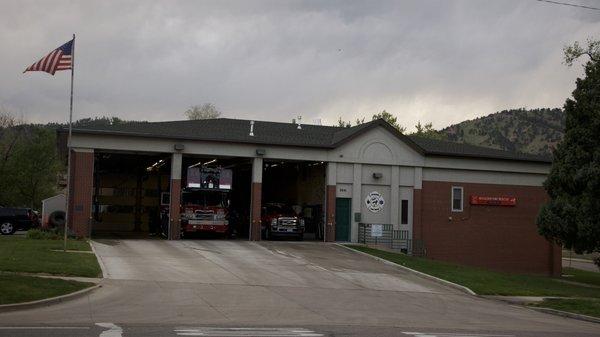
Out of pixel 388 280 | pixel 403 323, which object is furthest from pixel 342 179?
pixel 403 323

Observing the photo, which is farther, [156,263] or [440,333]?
[156,263]

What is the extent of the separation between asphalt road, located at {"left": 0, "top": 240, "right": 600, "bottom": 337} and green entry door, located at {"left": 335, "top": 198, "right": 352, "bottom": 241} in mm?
7367

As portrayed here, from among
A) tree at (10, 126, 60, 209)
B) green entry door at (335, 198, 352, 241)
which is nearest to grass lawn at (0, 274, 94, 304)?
green entry door at (335, 198, 352, 241)

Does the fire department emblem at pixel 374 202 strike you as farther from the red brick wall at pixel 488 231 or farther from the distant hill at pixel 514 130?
the distant hill at pixel 514 130

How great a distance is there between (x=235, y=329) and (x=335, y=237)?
954 inches

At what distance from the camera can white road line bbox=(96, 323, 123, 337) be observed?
11344 mm

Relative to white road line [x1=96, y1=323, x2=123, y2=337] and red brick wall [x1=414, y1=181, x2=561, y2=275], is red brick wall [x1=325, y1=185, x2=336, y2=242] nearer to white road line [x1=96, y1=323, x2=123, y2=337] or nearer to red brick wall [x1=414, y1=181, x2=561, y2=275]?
red brick wall [x1=414, y1=181, x2=561, y2=275]

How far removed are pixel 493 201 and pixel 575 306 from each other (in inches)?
783

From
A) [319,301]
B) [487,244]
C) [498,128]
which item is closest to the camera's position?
[319,301]

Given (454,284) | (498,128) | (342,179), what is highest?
(498,128)

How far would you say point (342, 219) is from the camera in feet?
121

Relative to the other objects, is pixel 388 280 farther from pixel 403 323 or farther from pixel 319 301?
pixel 403 323

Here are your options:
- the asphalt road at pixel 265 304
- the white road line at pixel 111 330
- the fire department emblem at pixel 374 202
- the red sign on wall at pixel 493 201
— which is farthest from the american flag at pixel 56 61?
the red sign on wall at pixel 493 201

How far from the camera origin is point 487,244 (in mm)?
39406
